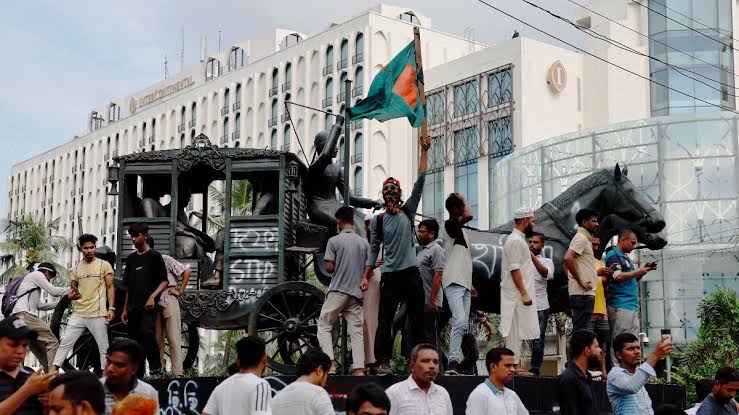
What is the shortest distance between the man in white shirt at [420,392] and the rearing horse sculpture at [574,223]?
5.03m

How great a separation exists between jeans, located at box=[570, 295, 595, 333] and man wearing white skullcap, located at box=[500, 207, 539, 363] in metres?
0.52

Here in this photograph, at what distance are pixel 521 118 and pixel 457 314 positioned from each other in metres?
47.4

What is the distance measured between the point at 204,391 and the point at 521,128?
4765 cm

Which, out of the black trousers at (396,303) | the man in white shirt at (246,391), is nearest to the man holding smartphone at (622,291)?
the black trousers at (396,303)

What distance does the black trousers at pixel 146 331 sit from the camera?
468 inches

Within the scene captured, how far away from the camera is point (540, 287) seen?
12.1 metres

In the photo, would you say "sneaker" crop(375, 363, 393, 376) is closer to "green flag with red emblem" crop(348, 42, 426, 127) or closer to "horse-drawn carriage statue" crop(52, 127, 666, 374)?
"horse-drawn carriage statue" crop(52, 127, 666, 374)

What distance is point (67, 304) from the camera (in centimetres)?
1330

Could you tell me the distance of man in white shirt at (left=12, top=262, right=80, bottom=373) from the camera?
1305 centimetres

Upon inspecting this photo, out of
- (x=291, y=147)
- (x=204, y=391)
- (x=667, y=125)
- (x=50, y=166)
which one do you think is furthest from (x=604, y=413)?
(x=50, y=166)

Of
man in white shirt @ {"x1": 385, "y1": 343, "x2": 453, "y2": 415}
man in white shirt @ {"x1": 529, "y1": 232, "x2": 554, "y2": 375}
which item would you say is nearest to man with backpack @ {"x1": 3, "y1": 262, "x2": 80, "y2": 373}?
man in white shirt @ {"x1": 529, "y1": 232, "x2": 554, "y2": 375}

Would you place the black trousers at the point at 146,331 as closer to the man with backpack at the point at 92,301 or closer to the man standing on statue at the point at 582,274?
the man with backpack at the point at 92,301

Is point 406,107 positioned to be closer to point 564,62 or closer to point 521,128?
point 521,128

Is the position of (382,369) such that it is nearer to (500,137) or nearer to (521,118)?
(521,118)
